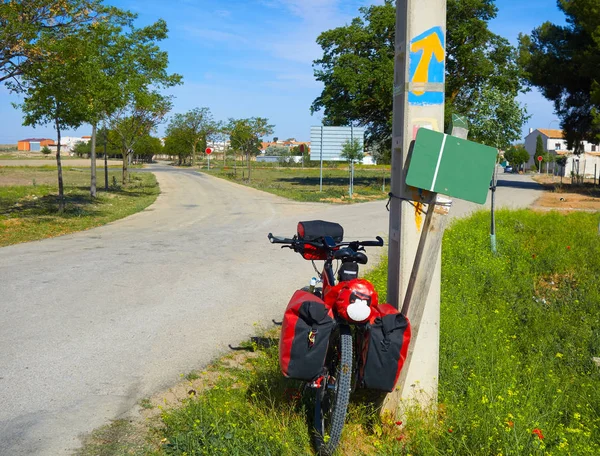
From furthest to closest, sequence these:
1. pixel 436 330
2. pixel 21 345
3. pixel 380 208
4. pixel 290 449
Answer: pixel 380 208 < pixel 21 345 < pixel 436 330 < pixel 290 449

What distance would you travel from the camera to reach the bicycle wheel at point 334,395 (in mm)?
3246

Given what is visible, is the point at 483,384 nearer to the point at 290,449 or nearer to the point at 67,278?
the point at 290,449

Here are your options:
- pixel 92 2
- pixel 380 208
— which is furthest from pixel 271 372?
pixel 380 208

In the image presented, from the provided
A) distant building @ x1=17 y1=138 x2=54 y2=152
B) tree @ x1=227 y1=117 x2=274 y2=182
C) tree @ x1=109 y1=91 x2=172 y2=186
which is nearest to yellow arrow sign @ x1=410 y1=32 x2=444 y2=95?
tree @ x1=109 y1=91 x2=172 y2=186

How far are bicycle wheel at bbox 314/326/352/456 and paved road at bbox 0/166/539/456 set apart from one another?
155 centimetres

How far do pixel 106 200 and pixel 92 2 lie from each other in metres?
8.60

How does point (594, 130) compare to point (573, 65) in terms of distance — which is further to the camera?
point (594, 130)

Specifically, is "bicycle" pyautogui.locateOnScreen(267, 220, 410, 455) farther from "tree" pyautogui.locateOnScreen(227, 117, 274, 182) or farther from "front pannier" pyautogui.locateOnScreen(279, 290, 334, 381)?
"tree" pyautogui.locateOnScreen(227, 117, 274, 182)

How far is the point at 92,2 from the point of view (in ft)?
53.9

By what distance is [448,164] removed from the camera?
3539mm

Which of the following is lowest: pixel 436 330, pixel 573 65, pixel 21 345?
pixel 21 345

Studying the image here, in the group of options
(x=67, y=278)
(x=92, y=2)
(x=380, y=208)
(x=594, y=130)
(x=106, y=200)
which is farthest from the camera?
(x=594, y=130)

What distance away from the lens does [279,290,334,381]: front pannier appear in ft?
10.8

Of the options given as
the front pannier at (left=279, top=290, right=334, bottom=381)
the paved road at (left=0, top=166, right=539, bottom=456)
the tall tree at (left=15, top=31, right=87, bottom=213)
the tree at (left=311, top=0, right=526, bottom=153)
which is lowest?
the paved road at (left=0, top=166, right=539, bottom=456)
